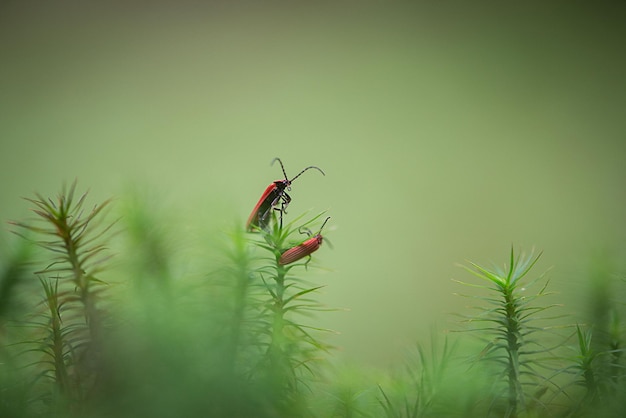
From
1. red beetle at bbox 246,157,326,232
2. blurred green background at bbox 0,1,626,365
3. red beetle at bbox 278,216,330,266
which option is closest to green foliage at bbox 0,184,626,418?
red beetle at bbox 278,216,330,266

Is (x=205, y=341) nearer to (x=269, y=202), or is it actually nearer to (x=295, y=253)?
(x=295, y=253)

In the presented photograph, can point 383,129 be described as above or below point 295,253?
above

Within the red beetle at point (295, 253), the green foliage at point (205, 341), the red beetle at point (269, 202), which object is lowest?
the green foliage at point (205, 341)

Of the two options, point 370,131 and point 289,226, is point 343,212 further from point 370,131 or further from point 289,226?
point 289,226

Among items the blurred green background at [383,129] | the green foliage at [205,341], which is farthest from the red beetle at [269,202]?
the blurred green background at [383,129]

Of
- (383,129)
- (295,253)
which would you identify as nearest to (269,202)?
(295,253)

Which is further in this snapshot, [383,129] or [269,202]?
[383,129]

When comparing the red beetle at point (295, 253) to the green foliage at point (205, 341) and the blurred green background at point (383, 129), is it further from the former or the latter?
the blurred green background at point (383, 129)

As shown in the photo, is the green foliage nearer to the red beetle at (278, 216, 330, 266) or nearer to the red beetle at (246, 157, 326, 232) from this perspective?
the red beetle at (278, 216, 330, 266)
